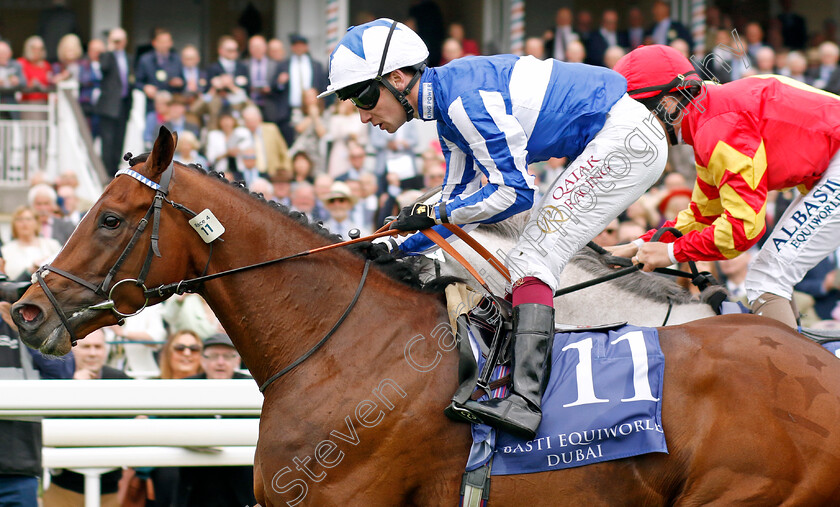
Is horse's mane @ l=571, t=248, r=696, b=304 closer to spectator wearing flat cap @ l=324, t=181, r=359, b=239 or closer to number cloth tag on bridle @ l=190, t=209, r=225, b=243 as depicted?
number cloth tag on bridle @ l=190, t=209, r=225, b=243

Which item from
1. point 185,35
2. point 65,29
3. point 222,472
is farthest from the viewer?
point 185,35

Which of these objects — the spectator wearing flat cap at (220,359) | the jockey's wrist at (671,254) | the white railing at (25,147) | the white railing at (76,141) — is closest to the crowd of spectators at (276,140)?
the white railing at (76,141)

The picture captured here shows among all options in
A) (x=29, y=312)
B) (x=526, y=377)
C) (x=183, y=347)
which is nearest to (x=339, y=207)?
(x=183, y=347)

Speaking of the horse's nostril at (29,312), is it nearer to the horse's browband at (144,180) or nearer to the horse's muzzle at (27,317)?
the horse's muzzle at (27,317)

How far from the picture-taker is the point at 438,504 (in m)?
3.43

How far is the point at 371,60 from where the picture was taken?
3686mm

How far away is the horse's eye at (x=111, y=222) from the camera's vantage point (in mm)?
3494

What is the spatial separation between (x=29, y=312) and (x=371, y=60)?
5.14 feet

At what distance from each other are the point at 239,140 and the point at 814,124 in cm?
711

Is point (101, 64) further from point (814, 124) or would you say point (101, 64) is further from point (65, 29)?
point (814, 124)

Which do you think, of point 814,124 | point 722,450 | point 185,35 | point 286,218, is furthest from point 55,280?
point 185,35

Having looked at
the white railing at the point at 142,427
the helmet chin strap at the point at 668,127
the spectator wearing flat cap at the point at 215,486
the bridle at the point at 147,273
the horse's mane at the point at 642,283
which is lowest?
the spectator wearing flat cap at the point at 215,486

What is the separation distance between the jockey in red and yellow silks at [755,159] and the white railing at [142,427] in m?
2.20

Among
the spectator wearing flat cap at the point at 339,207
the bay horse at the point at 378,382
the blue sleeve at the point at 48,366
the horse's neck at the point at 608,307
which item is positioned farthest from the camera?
the spectator wearing flat cap at the point at 339,207
